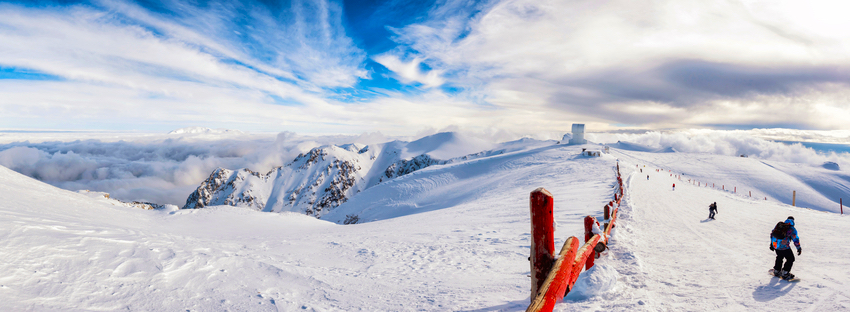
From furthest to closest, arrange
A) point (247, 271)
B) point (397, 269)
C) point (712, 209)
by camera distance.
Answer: point (712, 209)
point (397, 269)
point (247, 271)

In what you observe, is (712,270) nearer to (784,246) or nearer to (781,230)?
(784,246)

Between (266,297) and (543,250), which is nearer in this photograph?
(543,250)

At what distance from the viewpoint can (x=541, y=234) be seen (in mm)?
4043

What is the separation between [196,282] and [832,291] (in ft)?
42.6

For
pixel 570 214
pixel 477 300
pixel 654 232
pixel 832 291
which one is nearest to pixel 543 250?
pixel 477 300

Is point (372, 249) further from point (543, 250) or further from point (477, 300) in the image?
point (543, 250)

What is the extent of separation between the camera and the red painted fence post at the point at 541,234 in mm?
3916

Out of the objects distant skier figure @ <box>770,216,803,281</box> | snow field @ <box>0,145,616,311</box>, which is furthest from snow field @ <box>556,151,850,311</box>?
snow field @ <box>0,145,616,311</box>

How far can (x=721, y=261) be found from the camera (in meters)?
8.33

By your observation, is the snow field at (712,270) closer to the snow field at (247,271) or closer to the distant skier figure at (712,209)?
the snow field at (247,271)

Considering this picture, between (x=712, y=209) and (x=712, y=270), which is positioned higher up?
(x=712, y=270)

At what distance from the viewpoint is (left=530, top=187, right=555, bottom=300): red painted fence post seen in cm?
392

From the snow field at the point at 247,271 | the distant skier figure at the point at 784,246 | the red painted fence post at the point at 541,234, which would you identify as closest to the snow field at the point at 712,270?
the distant skier figure at the point at 784,246

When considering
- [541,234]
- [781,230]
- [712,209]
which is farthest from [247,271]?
[712,209]
